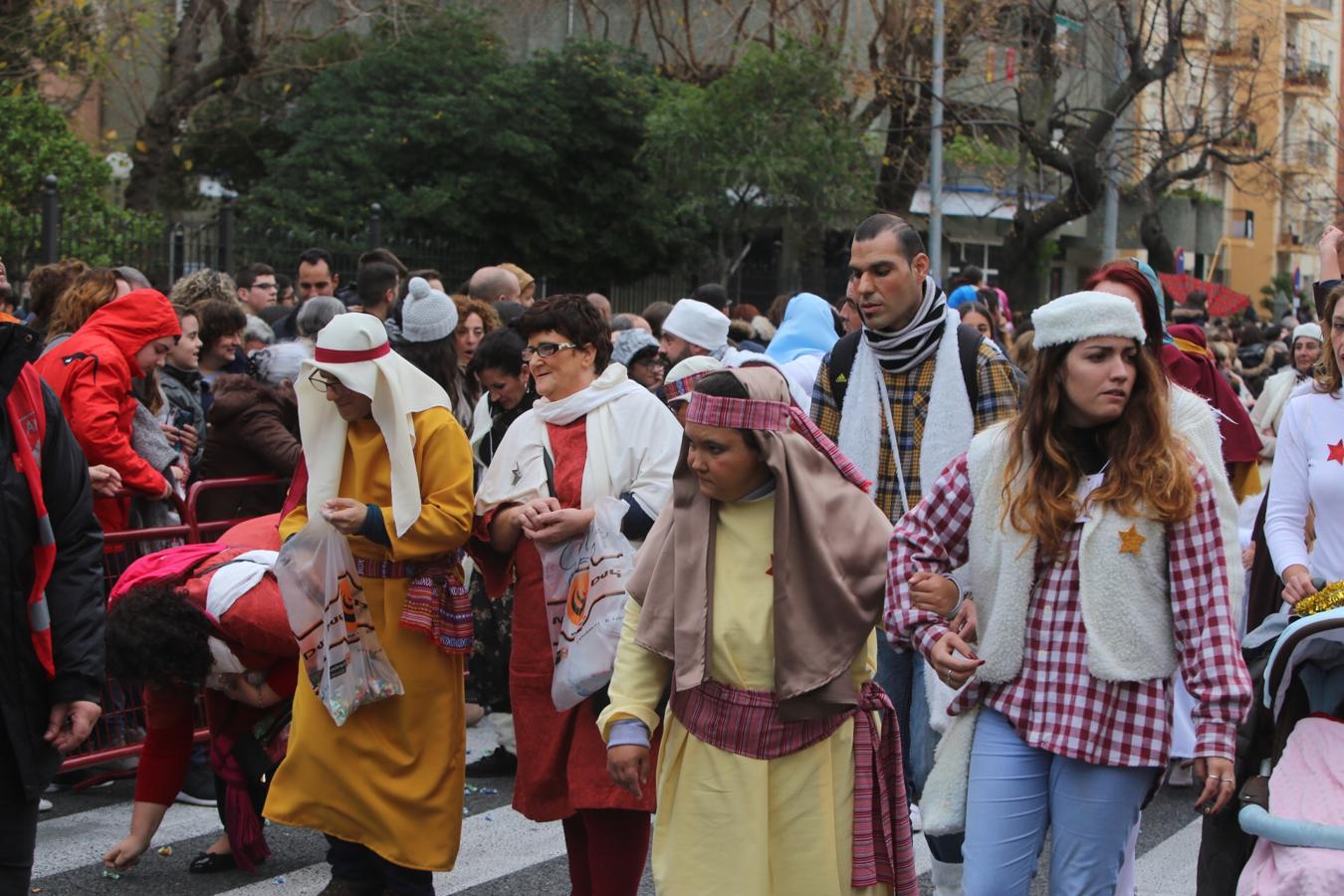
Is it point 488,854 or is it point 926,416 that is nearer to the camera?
point 926,416

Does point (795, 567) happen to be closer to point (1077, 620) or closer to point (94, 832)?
point (1077, 620)

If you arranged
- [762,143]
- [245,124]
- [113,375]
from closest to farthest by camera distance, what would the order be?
[113,375] < [762,143] < [245,124]

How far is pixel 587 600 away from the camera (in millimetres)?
5305

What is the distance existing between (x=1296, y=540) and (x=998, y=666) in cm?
225

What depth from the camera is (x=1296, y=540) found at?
5715 mm

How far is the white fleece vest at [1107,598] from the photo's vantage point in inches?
151

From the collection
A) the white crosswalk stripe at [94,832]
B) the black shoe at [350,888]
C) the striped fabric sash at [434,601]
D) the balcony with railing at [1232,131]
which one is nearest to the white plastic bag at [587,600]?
the striped fabric sash at [434,601]

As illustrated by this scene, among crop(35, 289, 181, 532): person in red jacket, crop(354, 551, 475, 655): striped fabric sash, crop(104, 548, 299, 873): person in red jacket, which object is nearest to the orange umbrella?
crop(35, 289, 181, 532): person in red jacket

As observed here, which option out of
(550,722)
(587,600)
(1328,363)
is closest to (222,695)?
(550,722)

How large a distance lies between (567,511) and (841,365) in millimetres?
1074

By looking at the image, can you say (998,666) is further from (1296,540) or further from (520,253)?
(520,253)

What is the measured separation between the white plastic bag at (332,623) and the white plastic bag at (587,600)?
1.89 feet

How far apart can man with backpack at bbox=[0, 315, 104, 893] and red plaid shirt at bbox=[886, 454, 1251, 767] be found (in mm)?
2063

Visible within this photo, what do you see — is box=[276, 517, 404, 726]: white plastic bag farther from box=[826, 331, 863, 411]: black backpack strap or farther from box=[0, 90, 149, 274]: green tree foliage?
box=[0, 90, 149, 274]: green tree foliage
